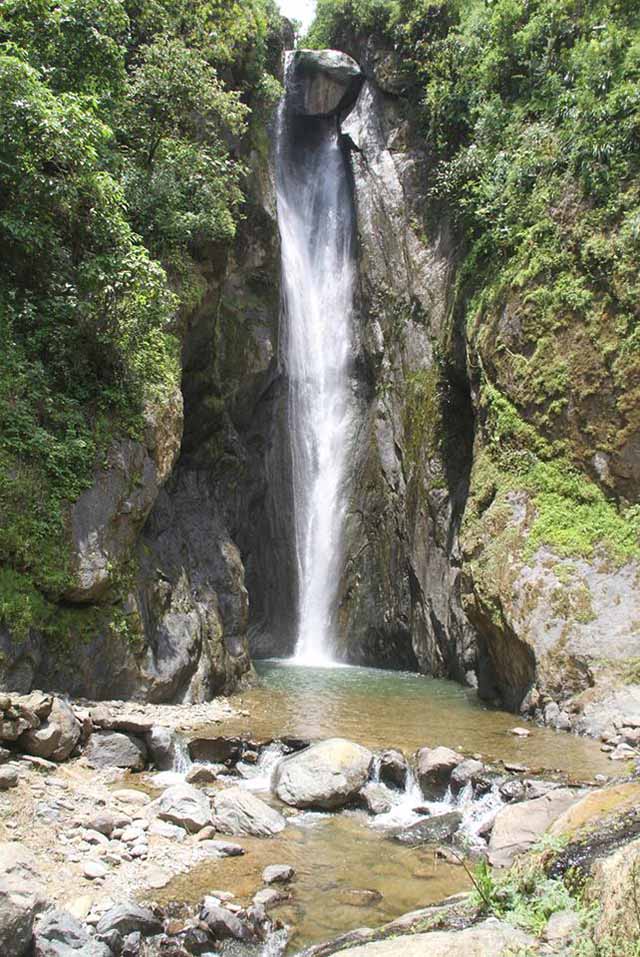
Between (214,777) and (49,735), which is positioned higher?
(49,735)

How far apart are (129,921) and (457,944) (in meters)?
2.63

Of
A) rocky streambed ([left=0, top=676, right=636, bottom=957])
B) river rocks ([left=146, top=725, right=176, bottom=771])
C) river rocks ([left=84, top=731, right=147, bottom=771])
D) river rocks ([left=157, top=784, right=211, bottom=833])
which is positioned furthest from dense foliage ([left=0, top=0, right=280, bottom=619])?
river rocks ([left=157, top=784, right=211, bottom=833])

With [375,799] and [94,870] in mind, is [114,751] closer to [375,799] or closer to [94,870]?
[94,870]

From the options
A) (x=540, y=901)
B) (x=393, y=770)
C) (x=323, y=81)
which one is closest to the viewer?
(x=540, y=901)

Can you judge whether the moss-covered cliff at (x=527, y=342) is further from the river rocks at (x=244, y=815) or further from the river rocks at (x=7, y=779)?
the river rocks at (x=7, y=779)

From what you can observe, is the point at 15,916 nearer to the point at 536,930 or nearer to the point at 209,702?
the point at 536,930

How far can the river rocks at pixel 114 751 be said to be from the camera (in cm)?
859

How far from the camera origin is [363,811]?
28.2 ft

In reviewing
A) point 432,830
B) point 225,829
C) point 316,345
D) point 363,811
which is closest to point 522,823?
point 432,830

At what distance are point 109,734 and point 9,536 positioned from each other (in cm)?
298

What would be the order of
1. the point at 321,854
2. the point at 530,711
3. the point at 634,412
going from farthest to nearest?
1. the point at 634,412
2. the point at 530,711
3. the point at 321,854

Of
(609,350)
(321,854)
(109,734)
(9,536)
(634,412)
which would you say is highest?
(609,350)

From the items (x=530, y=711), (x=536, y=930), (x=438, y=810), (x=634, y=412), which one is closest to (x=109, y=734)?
(x=438, y=810)

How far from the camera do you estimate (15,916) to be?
4.73 m
